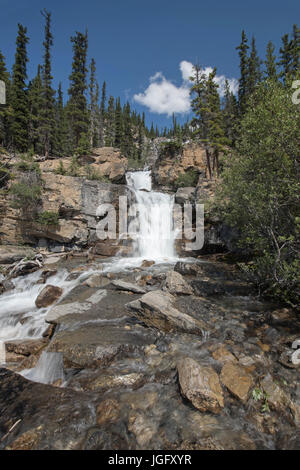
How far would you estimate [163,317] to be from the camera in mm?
5699

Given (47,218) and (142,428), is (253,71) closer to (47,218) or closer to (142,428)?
(47,218)

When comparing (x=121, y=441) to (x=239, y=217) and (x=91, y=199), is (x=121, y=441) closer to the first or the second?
(x=239, y=217)

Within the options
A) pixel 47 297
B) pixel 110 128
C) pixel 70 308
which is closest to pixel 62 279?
pixel 47 297

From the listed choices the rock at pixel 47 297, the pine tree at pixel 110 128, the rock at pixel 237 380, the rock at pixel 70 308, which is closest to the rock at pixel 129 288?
the rock at pixel 70 308

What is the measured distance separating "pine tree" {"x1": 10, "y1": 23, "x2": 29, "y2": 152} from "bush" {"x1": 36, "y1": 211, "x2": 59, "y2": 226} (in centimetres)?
1701

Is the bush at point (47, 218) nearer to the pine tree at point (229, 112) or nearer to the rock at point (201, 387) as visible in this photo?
the rock at point (201, 387)

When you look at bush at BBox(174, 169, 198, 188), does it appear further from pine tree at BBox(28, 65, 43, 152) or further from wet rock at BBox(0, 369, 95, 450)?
wet rock at BBox(0, 369, 95, 450)

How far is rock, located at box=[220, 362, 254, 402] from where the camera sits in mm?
3500

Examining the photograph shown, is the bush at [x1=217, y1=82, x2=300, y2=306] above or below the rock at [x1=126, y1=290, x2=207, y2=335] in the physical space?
above

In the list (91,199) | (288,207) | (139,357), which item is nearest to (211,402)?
(139,357)

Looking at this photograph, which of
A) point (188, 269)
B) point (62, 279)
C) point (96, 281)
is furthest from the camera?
point (188, 269)

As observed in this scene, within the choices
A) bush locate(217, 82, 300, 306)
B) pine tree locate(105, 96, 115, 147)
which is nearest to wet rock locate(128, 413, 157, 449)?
bush locate(217, 82, 300, 306)

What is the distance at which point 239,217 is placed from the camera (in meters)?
9.20

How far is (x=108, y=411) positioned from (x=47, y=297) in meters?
5.89
